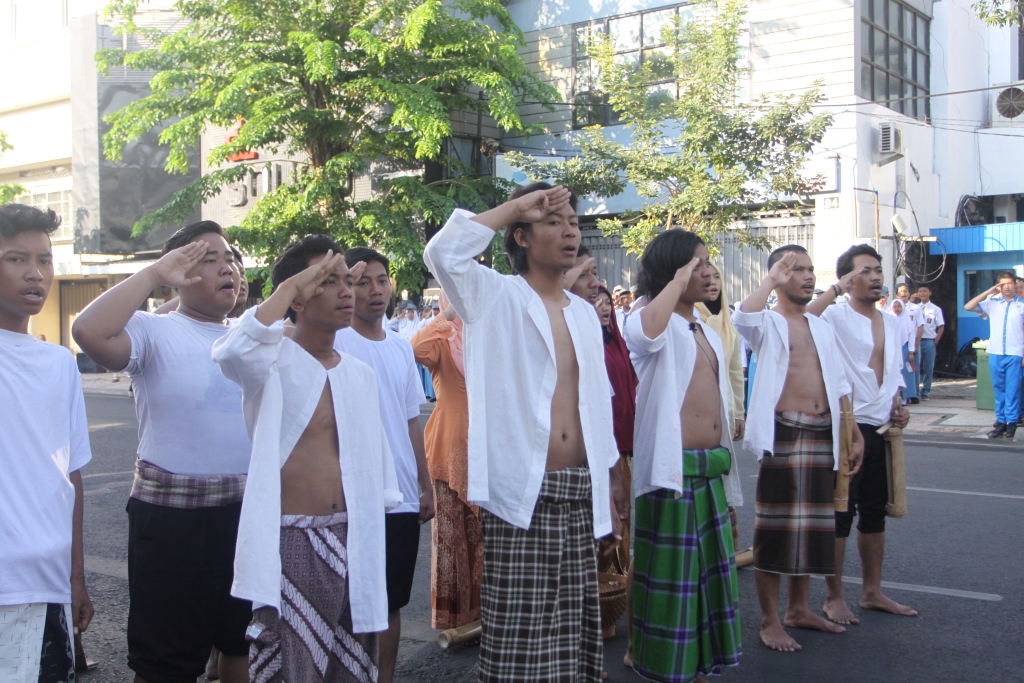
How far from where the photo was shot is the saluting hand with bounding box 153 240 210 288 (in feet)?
10.9

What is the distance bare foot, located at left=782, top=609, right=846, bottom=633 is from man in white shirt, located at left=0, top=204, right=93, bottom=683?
3.59 metres

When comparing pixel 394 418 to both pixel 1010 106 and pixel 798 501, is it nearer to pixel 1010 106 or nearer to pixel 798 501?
pixel 798 501

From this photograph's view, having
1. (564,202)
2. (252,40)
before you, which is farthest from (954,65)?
(564,202)

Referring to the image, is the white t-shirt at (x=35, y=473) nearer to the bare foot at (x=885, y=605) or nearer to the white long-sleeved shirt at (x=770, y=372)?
the white long-sleeved shirt at (x=770, y=372)

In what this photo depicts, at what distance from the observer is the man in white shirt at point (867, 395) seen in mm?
5391

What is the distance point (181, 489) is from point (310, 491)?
22.9 inches

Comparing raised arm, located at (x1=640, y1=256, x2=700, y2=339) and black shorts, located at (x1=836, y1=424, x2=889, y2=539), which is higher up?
raised arm, located at (x1=640, y1=256, x2=700, y2=339)

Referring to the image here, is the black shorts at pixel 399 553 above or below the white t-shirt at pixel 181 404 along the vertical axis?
below

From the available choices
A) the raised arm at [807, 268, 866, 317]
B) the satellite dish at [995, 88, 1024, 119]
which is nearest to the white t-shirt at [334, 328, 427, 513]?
the raised arm at [807, 268, 866, 317]

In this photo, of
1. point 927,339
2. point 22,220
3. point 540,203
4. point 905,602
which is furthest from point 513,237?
point 927,339

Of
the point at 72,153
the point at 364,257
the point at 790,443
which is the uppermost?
the point at 72,153

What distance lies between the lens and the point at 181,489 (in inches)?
136

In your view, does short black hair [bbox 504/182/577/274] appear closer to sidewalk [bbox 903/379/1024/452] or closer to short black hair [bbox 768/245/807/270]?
short black hair [bbox 768/245/807/270]

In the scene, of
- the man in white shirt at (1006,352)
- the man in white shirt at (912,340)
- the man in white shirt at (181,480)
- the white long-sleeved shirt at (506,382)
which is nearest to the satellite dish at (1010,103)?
the man in white shirt at (912,340)
